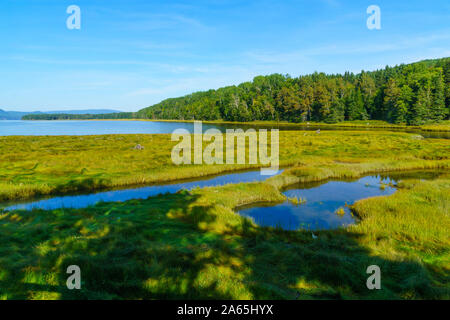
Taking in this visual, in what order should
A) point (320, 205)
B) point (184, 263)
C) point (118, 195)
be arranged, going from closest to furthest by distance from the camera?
point (184, 263), point (320, 205), point (118, 195)

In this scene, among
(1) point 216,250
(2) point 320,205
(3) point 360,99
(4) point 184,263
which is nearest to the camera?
(4) point 184,263

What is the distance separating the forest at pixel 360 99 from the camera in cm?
10668

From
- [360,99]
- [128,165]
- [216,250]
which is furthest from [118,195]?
[360,99]

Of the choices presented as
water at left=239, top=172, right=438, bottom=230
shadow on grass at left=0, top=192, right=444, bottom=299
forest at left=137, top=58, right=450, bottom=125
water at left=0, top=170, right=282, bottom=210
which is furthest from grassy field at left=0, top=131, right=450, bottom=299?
forest at left=137, top=58, right=450, bottom=125

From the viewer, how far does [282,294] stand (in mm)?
7012

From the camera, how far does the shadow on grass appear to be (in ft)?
23.5

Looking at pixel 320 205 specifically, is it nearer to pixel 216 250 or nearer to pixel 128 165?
pixel 216 250

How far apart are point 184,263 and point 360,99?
509 feet

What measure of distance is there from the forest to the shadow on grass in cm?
12256

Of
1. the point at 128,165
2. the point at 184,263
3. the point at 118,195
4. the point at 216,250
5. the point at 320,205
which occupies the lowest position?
the point at 320,205

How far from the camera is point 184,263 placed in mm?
8859

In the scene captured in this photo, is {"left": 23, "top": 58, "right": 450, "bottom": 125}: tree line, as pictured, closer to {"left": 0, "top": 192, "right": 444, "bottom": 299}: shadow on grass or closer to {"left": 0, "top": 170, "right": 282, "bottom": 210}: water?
{"left": 0, "top": 170, "right": 282, "bottom": 210}: water
